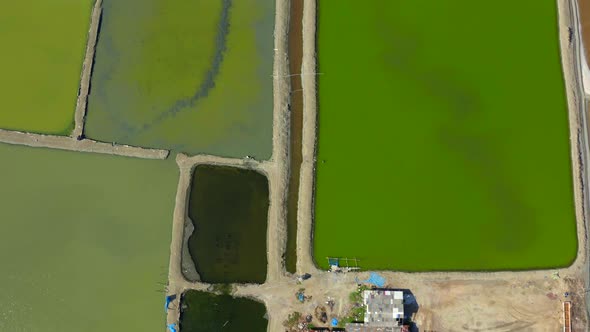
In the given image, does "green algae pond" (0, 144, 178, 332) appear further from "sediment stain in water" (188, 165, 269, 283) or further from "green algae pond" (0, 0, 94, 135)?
"green algae pond" (0, 0, 94, 135)

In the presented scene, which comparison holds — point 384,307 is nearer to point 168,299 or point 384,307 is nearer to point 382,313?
point 382,313

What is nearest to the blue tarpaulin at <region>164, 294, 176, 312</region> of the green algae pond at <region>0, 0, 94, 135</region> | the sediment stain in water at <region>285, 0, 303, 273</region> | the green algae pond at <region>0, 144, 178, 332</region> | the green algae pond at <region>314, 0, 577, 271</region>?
the green algae pond at <region>0, 144, 178, 332</region>

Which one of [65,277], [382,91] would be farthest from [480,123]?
[65,277]

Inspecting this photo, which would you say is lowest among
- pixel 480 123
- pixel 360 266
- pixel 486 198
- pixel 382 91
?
pixel 360 266

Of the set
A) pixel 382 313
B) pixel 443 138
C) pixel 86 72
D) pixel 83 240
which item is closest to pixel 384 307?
pixel 382 313

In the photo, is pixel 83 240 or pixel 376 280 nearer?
pixel 83 240

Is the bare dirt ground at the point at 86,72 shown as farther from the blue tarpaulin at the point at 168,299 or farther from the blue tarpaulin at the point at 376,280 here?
the blue tarpaulin at the point at 376,280

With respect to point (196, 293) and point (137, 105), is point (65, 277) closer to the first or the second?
point (196, 293)
